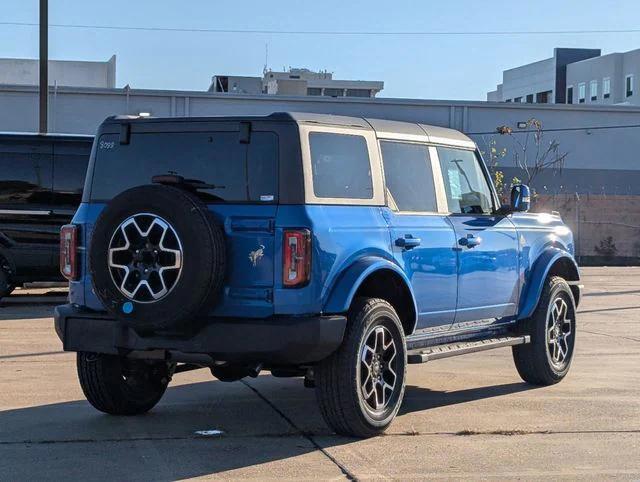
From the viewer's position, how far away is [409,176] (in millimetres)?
7910

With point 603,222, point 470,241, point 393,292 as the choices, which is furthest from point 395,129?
point 603,222

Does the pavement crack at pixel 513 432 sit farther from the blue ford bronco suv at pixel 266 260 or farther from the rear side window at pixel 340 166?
the rear side window at pixel 340 166

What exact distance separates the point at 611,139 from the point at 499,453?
35.5 metres

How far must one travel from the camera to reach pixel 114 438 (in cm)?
699

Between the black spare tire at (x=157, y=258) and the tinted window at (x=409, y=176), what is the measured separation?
163 centimetres

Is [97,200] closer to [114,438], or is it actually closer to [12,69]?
[114,438]

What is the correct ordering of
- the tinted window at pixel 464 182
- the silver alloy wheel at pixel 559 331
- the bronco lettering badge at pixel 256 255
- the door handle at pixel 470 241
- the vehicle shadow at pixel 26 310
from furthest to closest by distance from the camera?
the vehicle shadow at pixel 26 310 → the silver alloy wheel at pixel 559 331 → the tinted window at pixel 464 182 → the door handle at pixel 470 241 → the bronco lettering badge at pixel 256 255

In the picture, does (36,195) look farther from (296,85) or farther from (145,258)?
(296,85)

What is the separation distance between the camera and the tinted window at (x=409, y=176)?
25.1ft

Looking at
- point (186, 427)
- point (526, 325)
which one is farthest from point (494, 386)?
point (186, 427)

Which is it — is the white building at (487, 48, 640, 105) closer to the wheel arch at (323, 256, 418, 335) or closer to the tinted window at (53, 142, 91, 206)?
the tinted window at (53, 142, 91, 206)

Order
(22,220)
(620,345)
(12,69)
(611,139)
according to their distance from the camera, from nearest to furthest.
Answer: (620,345) < (22,220) < (611,139) < (12,69)

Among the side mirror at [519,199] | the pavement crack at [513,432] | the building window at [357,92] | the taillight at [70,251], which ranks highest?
the building window at [357,92]

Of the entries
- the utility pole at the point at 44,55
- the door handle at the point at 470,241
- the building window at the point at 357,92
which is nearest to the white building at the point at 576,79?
the building window at the point at 357,92
